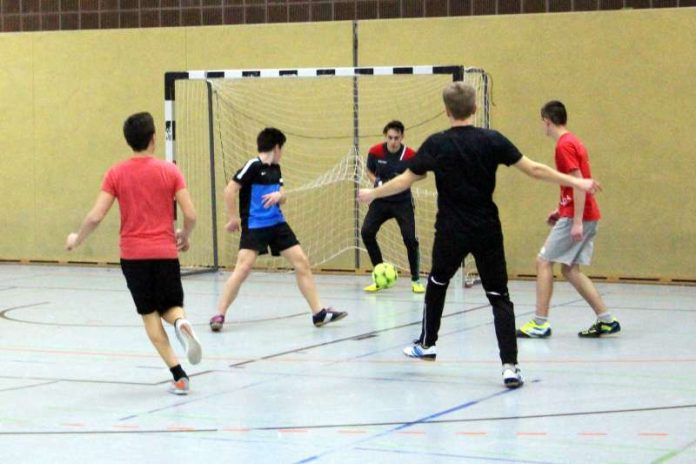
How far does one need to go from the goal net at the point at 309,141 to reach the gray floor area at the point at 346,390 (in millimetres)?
3973

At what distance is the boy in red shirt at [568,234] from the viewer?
10898 millimetres

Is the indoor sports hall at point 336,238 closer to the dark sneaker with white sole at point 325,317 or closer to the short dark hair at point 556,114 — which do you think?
the dark sneaker with white sole at point 325,317

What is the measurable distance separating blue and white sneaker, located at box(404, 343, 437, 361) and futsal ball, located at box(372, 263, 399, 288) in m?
5.97

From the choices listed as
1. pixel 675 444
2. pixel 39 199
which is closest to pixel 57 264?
pixel 39 199

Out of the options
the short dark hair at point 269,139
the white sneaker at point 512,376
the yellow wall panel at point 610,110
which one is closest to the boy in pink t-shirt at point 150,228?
the white sneaker at point 512,376

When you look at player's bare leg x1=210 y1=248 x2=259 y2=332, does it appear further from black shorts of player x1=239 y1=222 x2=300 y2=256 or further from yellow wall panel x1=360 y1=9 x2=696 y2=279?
yellow wall panel x1=360 y1=9 x2=696 y2=279

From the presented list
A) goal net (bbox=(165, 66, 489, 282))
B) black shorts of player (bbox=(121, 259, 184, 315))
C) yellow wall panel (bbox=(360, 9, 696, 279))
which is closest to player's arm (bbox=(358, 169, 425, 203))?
black shorts of player (bbox=(121, 259, 184, 315))

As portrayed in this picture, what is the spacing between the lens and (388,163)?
613 inches

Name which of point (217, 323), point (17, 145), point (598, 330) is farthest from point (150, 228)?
point (17, 145)

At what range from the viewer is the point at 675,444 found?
715 centimetres

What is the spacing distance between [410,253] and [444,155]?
683 centimetres

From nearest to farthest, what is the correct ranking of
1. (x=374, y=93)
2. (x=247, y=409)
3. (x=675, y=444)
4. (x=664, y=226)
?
(x=675, y=444) → (x=247, y=409) → (x=664, y=226) → (x=374, y=93)

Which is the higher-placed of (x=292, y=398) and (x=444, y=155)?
(x=444, y=155)

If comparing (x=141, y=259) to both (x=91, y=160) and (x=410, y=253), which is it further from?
(x=91, y=160)
